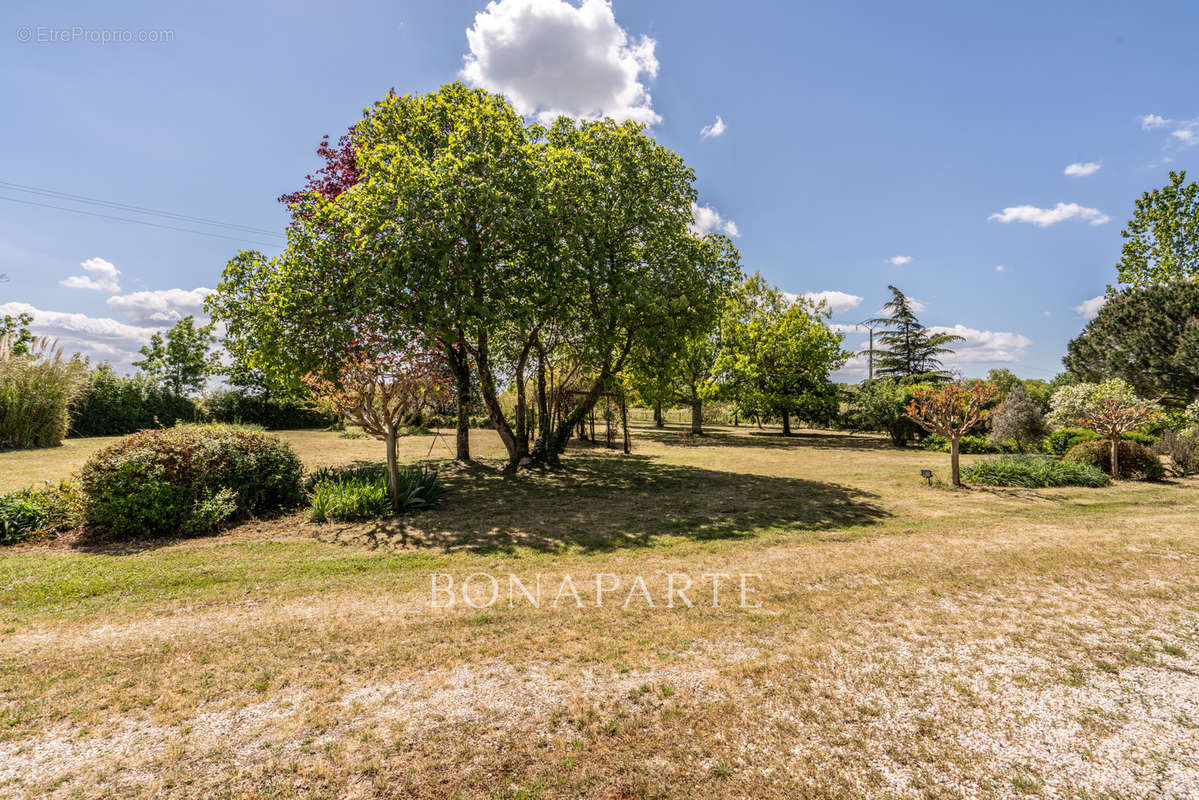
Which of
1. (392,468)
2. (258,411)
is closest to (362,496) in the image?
(392,468)

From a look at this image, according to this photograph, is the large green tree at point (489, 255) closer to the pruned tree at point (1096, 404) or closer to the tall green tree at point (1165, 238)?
the pruned tree at point (1096, 404)

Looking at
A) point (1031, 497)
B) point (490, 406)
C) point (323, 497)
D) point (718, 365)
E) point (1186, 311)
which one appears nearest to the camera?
point (323, 497)

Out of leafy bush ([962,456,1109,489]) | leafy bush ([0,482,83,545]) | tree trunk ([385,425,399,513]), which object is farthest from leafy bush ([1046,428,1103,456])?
leafy bush ([0,482,83,545])

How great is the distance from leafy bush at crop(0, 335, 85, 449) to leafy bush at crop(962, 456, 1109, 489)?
27.0 meters

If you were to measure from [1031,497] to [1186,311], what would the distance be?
1728 cm

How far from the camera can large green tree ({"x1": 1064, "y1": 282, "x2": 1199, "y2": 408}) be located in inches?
742

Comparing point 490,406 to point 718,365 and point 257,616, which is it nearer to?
point 257,616

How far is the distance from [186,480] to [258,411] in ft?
73.2

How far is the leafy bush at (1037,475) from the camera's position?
474 inches

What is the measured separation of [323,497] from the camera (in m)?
8.66

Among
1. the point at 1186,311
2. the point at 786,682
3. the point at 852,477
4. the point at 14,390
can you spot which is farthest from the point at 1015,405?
the point at 14,390

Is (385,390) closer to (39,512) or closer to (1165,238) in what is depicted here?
(39,512)

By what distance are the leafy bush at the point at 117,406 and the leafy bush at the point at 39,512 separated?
16.3 metres

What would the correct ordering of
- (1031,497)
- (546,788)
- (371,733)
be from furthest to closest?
1. (1031,497)
2. (371,733)
3. (546,788)
